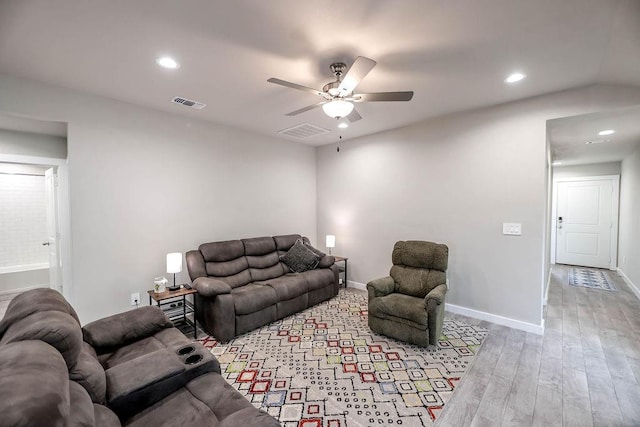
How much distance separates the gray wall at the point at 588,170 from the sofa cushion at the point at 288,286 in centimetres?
697

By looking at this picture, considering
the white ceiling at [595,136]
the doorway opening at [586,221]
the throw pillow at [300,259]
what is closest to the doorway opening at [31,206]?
the throw pillow at [300,259]

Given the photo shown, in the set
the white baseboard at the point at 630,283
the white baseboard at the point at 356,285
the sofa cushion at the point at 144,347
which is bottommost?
the white baseboard at the point at 356,285

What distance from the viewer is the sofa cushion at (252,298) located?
319 centimetres

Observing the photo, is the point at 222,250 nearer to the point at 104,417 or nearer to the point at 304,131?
the point at 304,131

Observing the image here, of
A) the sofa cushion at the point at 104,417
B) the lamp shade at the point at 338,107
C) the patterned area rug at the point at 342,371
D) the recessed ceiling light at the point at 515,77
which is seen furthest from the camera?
the recessed ceiling light at the point at 515,77

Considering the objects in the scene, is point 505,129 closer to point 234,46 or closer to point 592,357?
point 592,357

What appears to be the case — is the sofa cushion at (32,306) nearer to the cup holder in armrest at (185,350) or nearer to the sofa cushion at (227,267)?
the cup holder in armrest at (185,350)

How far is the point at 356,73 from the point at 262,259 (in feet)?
9.98

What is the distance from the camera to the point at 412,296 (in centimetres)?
340

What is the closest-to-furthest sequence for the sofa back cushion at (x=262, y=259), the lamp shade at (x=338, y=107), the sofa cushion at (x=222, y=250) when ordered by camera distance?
the lamp shade at (x=338, y=107)
the sofa cushion at (x=222, y=250)
the sofa back cushion at (x=262, y=259)

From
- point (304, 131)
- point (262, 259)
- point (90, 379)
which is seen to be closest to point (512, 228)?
point (304, 131)

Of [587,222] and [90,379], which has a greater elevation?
[587,222]

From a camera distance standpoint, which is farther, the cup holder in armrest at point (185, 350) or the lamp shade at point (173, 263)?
the lamp shade at point (173, 263)

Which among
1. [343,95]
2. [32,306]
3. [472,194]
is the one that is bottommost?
[32,306]
